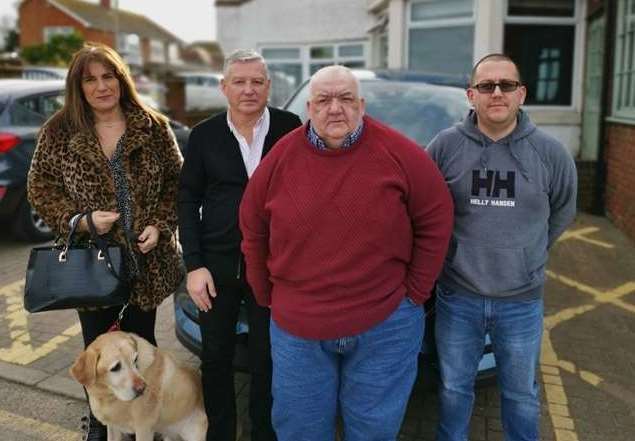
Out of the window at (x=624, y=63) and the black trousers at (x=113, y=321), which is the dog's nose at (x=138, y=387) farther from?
the window at (x=624, y=63)

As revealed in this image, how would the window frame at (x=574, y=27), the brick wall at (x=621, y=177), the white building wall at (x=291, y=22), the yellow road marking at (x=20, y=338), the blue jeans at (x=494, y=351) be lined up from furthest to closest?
1. the white building wall at (x=291, y=22)
2. the window frame at (x=574, y=27)
3. the brick wall at (x=621, y=177)
4. the yellow road marking at (x=20, y=338)
5. the blue jeans at (x=494, y=351)

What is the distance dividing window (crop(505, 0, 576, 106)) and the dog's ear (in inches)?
364

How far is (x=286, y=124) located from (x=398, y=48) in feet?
30.4

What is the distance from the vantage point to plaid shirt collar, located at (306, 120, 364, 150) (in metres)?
2.07

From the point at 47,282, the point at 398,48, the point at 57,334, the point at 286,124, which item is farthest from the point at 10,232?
the point at 398,48

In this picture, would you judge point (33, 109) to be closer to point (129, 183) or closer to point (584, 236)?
point (129, 183)

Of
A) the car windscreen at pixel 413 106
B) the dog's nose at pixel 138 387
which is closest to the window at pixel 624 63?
the car windscreen at pixel 413 106

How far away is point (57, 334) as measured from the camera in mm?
4422

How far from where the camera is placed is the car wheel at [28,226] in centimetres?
644

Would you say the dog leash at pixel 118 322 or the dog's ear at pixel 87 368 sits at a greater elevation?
the dog leash at pixel 118 322

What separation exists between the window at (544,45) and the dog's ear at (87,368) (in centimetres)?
925

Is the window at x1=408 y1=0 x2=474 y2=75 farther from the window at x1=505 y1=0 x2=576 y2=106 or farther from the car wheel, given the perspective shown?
the car wheel

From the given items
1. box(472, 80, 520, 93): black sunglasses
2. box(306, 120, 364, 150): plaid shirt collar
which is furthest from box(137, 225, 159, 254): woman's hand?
box(472, 80, 520, 93): black sunglasses

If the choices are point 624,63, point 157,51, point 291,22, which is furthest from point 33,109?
point 157,51
